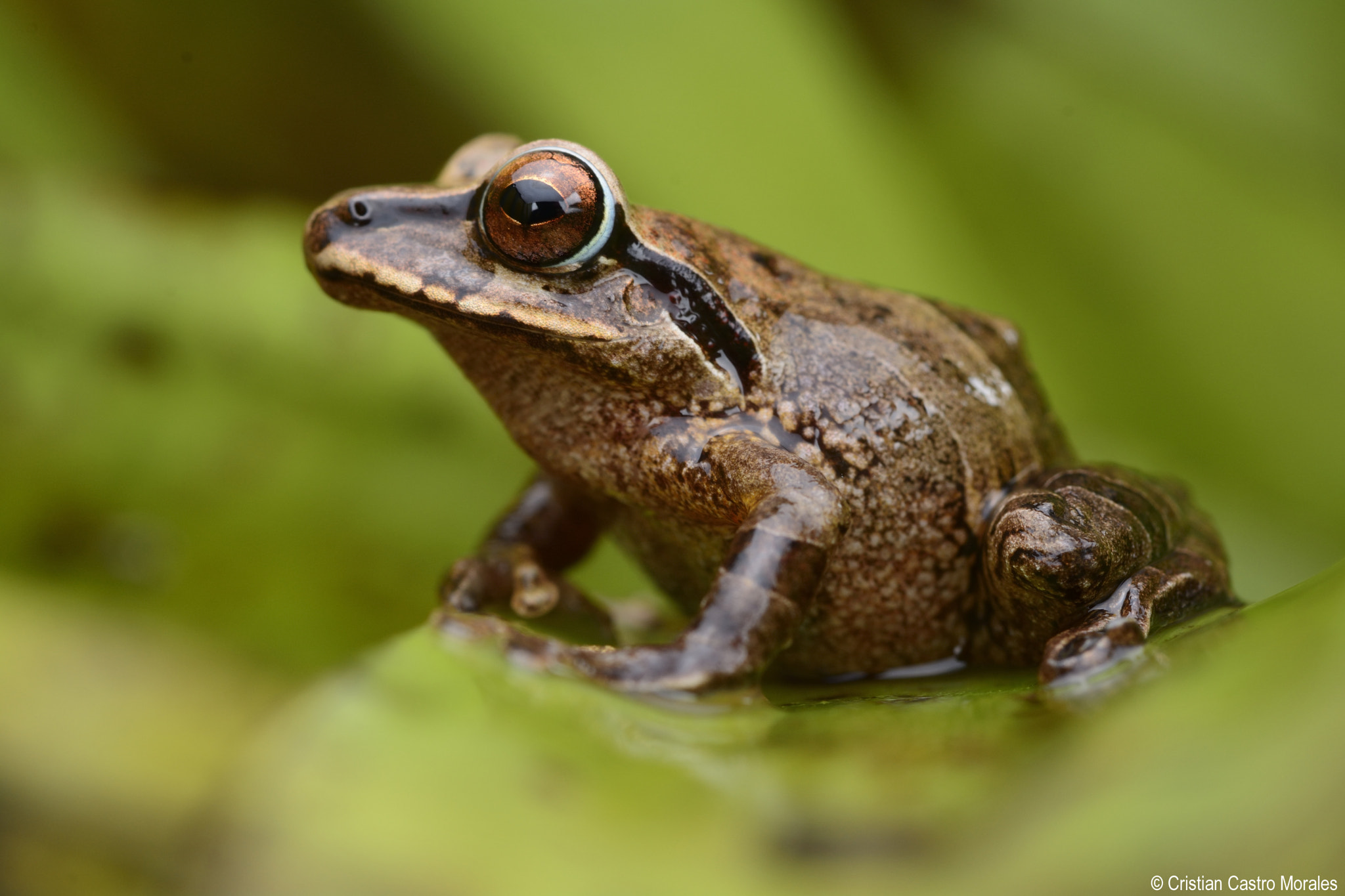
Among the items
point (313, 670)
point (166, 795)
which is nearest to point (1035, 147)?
point (313, 670)

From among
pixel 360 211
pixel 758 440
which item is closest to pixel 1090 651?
pixel 758 440

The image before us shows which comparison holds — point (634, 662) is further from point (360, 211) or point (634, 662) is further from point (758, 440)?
point (360, 211)

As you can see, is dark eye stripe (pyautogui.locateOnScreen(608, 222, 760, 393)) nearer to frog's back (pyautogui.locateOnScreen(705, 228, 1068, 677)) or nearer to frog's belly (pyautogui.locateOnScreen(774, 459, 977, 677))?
frog's back (pyautogui.locateOnScreen(705, 228, 1068, 677))

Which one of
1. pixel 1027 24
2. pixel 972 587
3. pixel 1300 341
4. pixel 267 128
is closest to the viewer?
pixel 972 587

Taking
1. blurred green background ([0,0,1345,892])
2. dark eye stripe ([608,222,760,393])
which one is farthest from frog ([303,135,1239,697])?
blurred green background ([0,0,1345,892])

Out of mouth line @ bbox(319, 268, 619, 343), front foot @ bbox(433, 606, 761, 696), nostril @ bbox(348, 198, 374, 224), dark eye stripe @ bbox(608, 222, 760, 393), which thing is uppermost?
dark eye stripe @ bbox(608, 222, 760, 393)

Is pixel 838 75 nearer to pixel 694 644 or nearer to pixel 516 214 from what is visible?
pixel 516 214
